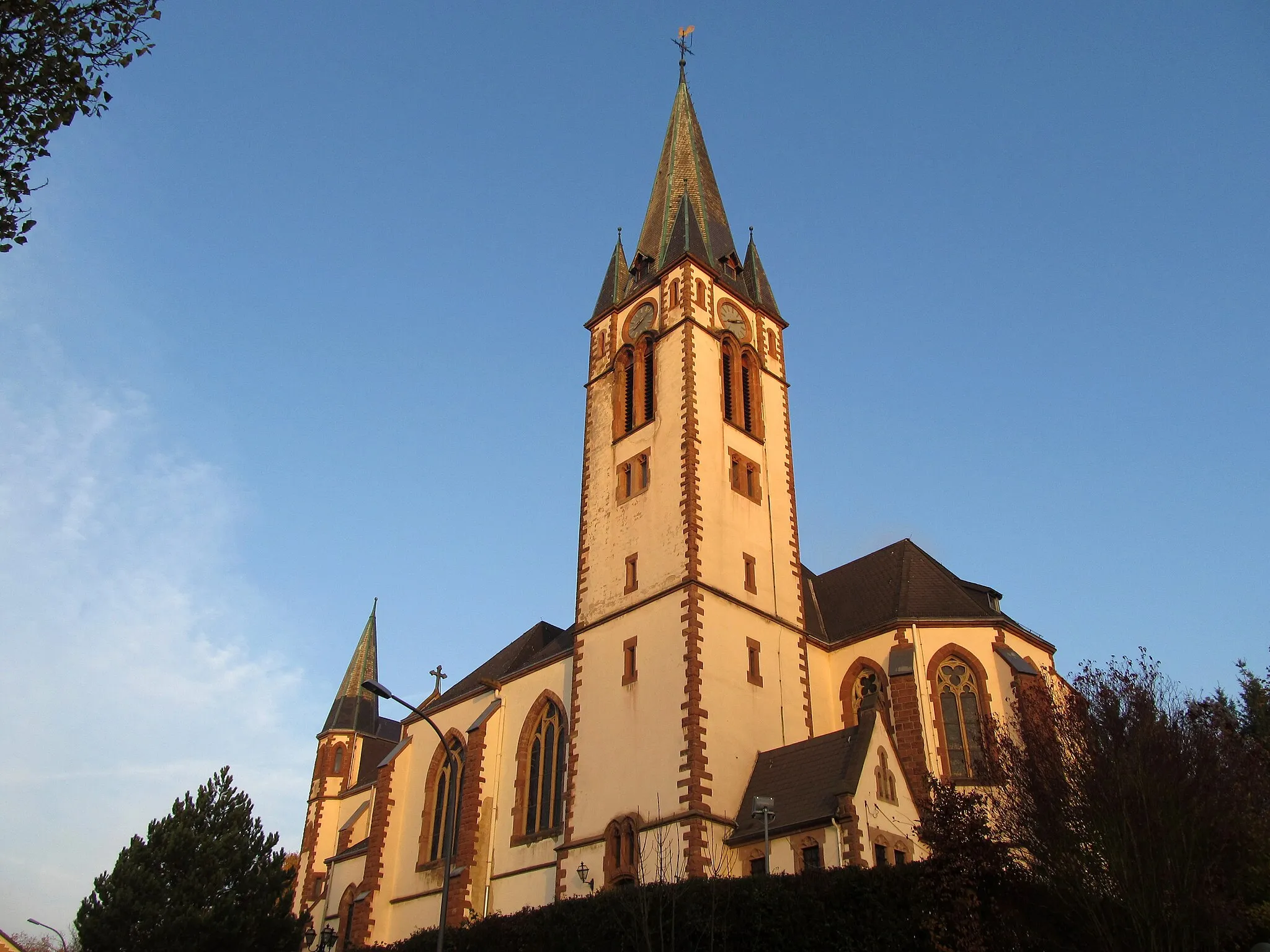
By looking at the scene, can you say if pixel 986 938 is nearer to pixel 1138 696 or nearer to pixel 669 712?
pixel 1138 696

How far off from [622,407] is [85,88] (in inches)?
1066

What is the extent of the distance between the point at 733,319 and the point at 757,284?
11.5 feet

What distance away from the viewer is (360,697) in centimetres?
5994

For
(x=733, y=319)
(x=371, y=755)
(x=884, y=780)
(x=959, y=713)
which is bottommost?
(x=884, y=780)

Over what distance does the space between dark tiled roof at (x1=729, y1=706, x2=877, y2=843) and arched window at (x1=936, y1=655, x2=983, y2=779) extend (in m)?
4.60

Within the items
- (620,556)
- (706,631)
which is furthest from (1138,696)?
(620,556)

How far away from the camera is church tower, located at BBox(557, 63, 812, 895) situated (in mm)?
27875

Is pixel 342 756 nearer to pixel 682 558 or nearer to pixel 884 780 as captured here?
pixel 682 558

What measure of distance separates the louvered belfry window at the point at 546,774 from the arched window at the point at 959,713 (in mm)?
11509

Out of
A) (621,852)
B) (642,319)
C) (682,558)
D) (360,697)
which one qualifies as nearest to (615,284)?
(642,319)

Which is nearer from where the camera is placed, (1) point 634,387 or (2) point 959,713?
(2) point 959,713

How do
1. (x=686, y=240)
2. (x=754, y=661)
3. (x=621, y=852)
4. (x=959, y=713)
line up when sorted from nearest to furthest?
(x=621, y=852), (x=959, y=713), (x=754, y=661), (x=686, y=240)

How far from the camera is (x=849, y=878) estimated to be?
60.7 feet

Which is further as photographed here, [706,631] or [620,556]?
[620,556]
